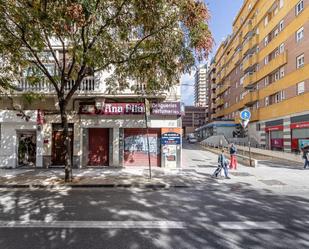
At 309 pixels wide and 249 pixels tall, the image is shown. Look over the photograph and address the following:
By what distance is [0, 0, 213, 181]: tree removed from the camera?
348 inches

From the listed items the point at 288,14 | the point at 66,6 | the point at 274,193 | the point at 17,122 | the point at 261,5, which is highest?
the point at 261,5

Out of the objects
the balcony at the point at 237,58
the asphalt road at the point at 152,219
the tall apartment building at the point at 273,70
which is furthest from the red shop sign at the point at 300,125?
the balcony at the point at 237,58

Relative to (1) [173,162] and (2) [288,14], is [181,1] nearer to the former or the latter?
(1) [173,162]

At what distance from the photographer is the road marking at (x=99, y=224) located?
5.82 metres

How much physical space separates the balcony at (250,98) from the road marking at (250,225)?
34427 mm

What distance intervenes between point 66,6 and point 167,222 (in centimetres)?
685

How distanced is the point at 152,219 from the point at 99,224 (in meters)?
1.27

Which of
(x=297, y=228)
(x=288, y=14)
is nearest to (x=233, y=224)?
(x=297, y=228)

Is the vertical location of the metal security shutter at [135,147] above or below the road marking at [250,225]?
above

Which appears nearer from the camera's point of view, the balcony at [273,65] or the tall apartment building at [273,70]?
the tall apartment building at [273,70]

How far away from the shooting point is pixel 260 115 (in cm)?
3681

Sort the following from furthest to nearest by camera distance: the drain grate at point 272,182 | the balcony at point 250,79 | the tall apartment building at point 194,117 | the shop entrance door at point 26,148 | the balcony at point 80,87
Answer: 1. the tall apartment building at point 194,117
2. the balcony at point 250,79
3. the shop entrance door at point 26,148
4. the balcony at point 80,87
5. the drain grate at point 272,182

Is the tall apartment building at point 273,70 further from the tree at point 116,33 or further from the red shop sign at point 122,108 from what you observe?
the tree at point 116,33

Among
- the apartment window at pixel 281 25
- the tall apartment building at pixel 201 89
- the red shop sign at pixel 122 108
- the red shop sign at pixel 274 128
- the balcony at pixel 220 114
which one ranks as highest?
the tall apartment building at pixel 201 89
